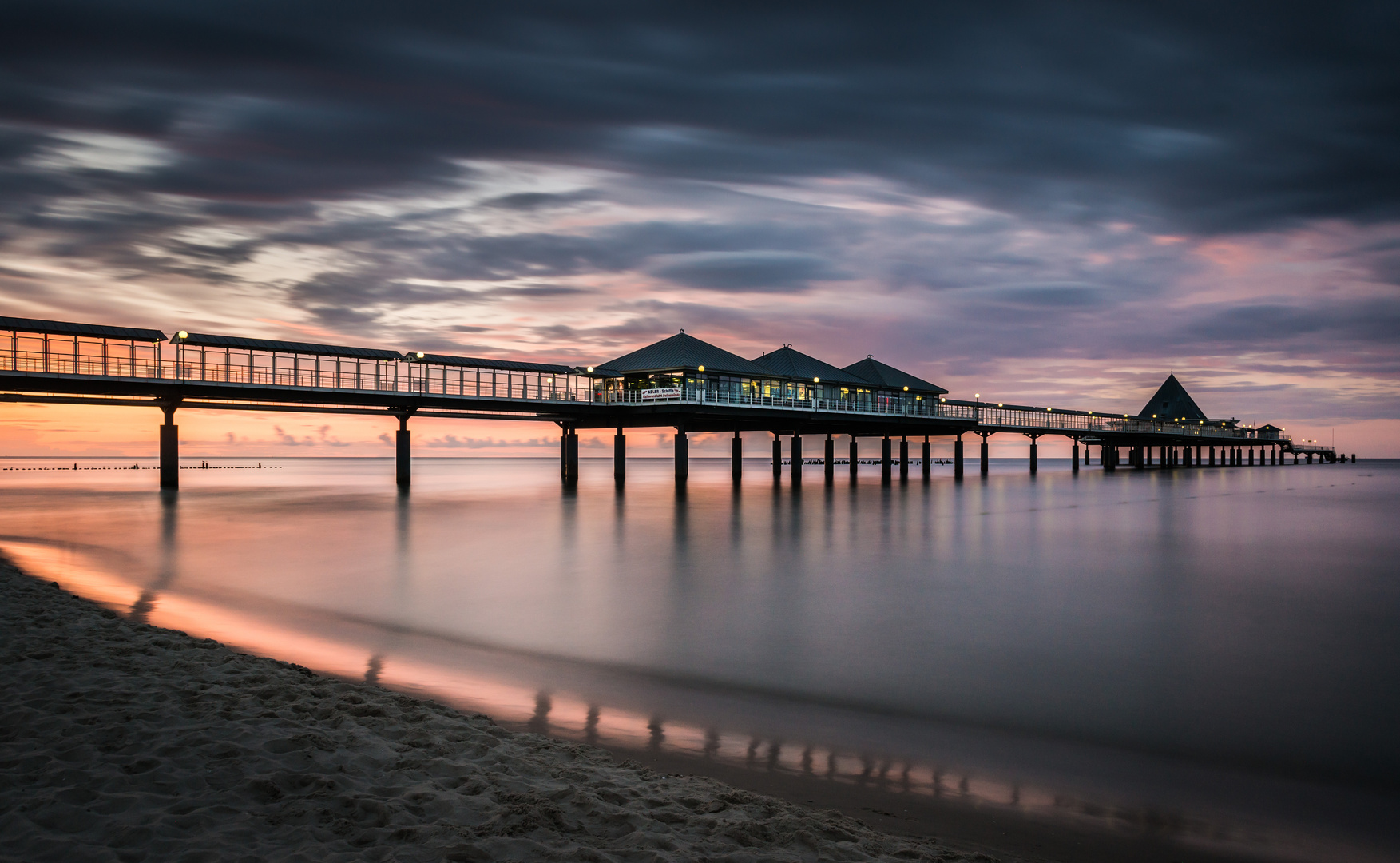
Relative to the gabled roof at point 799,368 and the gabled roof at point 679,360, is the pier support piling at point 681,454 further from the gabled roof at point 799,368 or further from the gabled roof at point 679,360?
the gabled roof at point 799,368

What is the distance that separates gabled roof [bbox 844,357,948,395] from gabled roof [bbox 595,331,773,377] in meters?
16.8

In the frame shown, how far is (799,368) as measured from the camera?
69188 millimetres

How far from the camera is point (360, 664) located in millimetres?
10109

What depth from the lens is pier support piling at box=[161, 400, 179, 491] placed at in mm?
40938

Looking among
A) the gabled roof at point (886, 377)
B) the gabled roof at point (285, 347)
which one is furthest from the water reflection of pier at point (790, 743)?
the gabled roof at point (886, 377)

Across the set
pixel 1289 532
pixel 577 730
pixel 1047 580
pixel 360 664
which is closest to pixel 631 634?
pixel 360 664

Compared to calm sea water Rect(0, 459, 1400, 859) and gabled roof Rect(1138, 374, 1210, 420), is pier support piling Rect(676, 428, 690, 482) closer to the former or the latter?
calm sea water Rect(0, 459, 1400, 859)

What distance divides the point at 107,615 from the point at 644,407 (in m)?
41.5

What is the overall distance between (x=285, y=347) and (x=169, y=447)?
8.96 metres

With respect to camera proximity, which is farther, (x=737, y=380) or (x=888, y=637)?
(x=737, y=380)

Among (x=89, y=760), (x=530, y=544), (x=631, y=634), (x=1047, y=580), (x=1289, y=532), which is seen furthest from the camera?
(x=1289, y=532)

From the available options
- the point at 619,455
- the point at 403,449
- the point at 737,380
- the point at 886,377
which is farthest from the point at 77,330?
the point at 886,377

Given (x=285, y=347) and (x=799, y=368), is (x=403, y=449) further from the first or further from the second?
(x=799, y=368)

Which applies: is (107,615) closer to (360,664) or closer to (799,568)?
(360,664)
